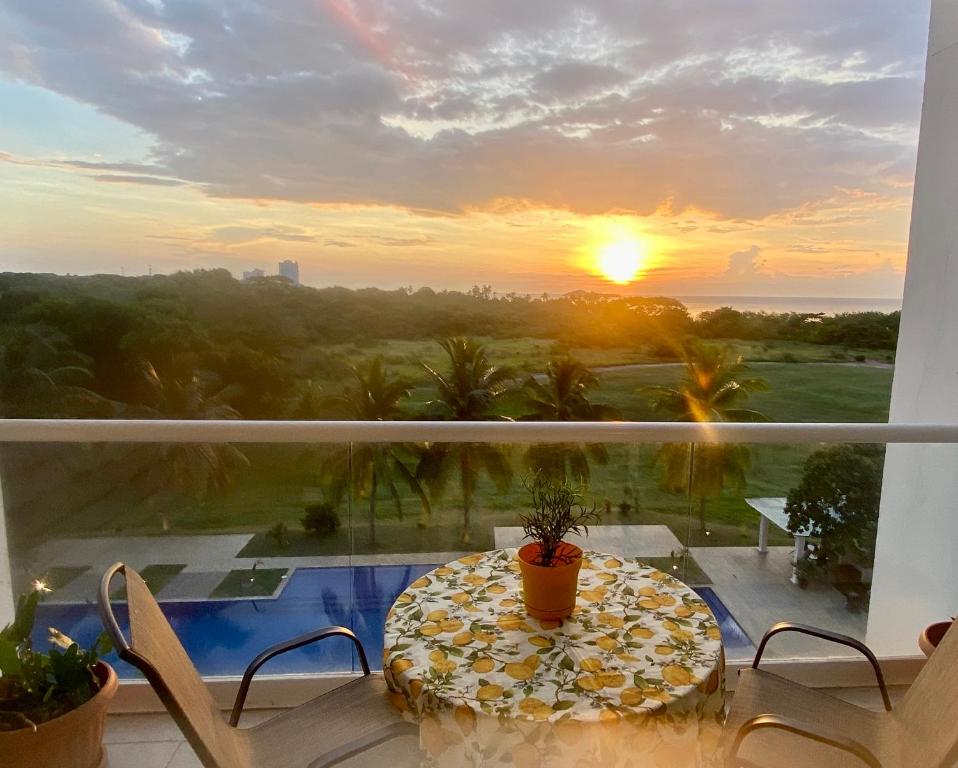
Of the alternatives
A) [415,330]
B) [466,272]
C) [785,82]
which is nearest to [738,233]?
[785,82]

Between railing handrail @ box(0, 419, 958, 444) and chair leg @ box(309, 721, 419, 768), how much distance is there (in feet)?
3.49

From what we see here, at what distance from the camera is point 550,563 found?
66.3 inches

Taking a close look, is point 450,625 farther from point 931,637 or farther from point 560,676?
point 931,637

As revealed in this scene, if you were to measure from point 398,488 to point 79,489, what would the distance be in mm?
1362

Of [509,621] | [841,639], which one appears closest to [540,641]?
[509,621]

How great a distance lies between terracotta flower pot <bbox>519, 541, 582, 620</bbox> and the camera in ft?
5.40

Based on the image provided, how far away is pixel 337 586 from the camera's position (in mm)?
2738

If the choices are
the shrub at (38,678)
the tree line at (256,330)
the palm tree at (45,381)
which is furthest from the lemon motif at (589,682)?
the palm tree at (45,381)

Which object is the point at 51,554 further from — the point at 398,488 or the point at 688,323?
the point at 688,323

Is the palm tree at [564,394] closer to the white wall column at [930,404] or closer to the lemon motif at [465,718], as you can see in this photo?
the white wall column at [930,404]

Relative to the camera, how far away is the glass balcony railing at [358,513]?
260cm

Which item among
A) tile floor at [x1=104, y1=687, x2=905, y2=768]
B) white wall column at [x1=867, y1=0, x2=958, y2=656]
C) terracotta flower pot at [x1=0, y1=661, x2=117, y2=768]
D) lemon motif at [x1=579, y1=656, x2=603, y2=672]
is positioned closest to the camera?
lemon motif at [x1=579, y1=656, x2=603, y2=672]

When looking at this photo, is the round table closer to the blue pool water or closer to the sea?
the blue pool water

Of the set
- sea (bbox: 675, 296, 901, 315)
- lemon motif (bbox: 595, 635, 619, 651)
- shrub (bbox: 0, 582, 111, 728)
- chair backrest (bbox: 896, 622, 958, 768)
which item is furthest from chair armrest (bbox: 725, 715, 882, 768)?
sea (bbox: 675, 296, 901, 315)
